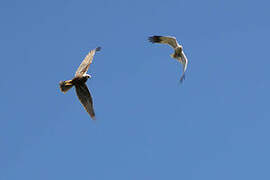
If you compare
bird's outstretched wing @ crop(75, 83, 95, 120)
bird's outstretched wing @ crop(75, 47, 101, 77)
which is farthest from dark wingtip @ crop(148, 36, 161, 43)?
bird's outstretched wing @ crop(75, 83, 95, 120)

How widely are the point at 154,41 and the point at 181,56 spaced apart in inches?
101

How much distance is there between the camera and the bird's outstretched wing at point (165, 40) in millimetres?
41344

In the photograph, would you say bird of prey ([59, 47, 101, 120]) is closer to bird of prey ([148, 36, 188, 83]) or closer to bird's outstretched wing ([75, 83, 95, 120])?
bird's outstretched wing ([75, 83, 95, 120])

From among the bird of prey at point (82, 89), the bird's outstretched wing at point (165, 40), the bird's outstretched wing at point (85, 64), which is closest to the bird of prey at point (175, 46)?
the bird's outstretched wing at point (165, 40)

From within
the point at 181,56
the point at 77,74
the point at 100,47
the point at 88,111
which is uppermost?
the point at 181,56

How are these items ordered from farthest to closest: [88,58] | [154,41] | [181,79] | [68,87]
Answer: [154,41]
[181,79]
[88,58]
[68,87]

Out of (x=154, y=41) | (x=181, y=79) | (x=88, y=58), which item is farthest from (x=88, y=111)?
(x=154, y=41)

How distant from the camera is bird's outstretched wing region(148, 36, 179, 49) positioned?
136 feet

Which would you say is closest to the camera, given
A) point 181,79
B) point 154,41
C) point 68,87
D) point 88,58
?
point 68,87

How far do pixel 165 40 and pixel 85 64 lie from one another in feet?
43.0

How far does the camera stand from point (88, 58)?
3080 centimetres

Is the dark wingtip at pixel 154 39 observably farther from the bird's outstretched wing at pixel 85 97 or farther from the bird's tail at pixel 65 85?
the bird's tail at pixel 65 85

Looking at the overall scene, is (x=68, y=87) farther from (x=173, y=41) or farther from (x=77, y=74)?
(x=173, y=41)

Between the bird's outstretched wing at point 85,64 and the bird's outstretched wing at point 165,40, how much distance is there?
1077 cm
